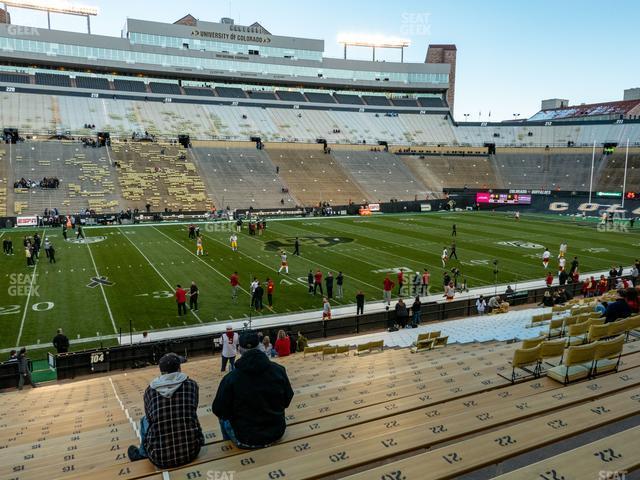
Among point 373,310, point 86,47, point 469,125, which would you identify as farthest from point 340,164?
point 373,310

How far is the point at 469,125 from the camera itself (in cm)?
8638

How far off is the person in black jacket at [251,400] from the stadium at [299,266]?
2cm

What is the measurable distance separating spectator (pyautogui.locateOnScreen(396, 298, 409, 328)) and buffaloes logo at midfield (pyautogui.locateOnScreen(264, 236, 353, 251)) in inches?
620

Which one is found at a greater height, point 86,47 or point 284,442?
point 86,47

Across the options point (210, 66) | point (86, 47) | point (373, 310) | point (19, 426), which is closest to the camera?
point (19, 426)

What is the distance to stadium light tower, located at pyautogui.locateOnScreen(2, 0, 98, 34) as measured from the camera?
247ft

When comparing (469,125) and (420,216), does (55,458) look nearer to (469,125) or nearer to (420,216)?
(420,216)

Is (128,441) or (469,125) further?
(469,125)

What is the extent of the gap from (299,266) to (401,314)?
10920mm

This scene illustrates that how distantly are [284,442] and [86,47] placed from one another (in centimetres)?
8434

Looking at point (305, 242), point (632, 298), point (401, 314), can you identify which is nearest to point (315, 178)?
point (305, 242)

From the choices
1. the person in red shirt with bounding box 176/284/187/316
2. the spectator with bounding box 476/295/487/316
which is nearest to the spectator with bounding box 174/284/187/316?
the person in red shirt with bounding box 176/284/187/316

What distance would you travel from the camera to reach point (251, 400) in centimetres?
434

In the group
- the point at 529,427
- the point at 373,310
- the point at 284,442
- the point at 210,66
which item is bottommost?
the point at 373,310
